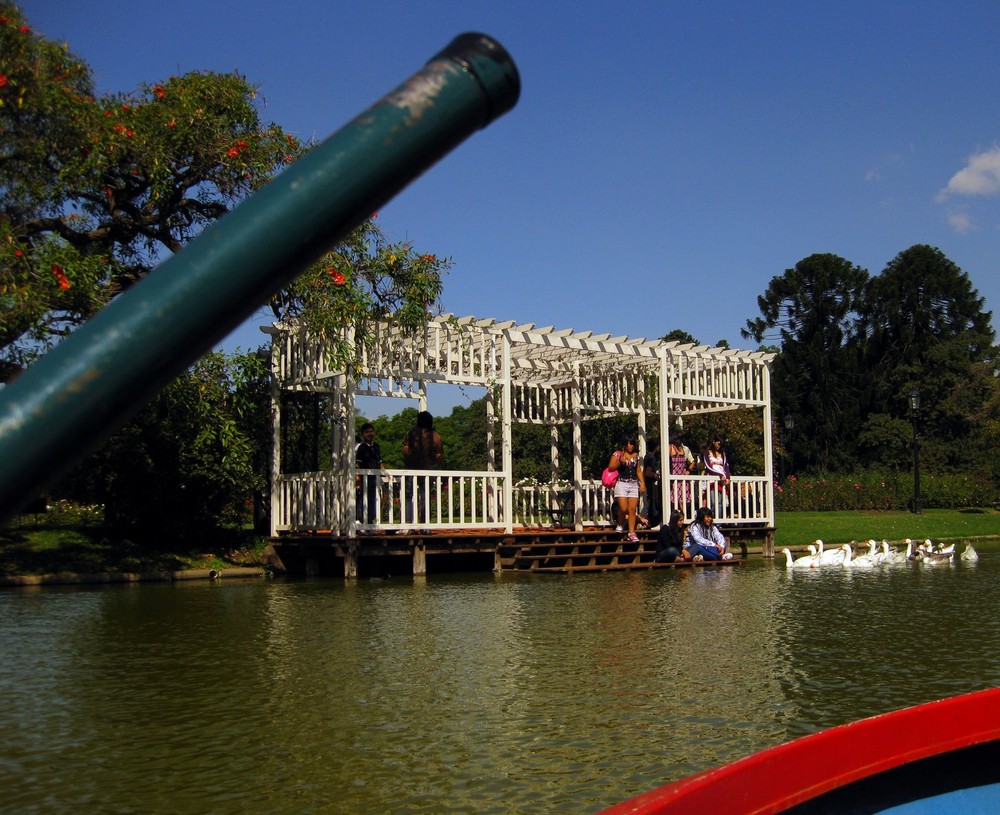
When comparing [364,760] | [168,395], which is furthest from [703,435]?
[364,760]

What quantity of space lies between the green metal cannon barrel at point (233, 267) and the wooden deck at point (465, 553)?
53.0 feet

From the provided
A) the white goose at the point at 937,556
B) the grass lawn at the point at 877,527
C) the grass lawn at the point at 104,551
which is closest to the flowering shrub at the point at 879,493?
the grass lawn at the point at 877,527

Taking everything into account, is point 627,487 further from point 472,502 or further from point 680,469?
point 472,502

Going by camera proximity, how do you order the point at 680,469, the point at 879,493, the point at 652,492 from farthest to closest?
the point at 879,493, the point at 652,492, the point at 680,469

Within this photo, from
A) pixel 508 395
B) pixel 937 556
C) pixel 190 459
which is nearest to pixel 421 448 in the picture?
pixel 508 395

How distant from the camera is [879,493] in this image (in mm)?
40406

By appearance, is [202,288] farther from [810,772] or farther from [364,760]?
[364,760]

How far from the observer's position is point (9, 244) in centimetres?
1349

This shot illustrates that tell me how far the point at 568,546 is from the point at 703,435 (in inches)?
565

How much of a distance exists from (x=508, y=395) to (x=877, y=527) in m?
13.6

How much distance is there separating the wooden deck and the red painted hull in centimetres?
1431

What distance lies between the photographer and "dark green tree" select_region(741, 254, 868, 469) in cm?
6084

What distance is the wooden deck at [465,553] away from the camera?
1761cm

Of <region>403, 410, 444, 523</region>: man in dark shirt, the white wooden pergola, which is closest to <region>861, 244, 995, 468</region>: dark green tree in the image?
the white wooden pergola
